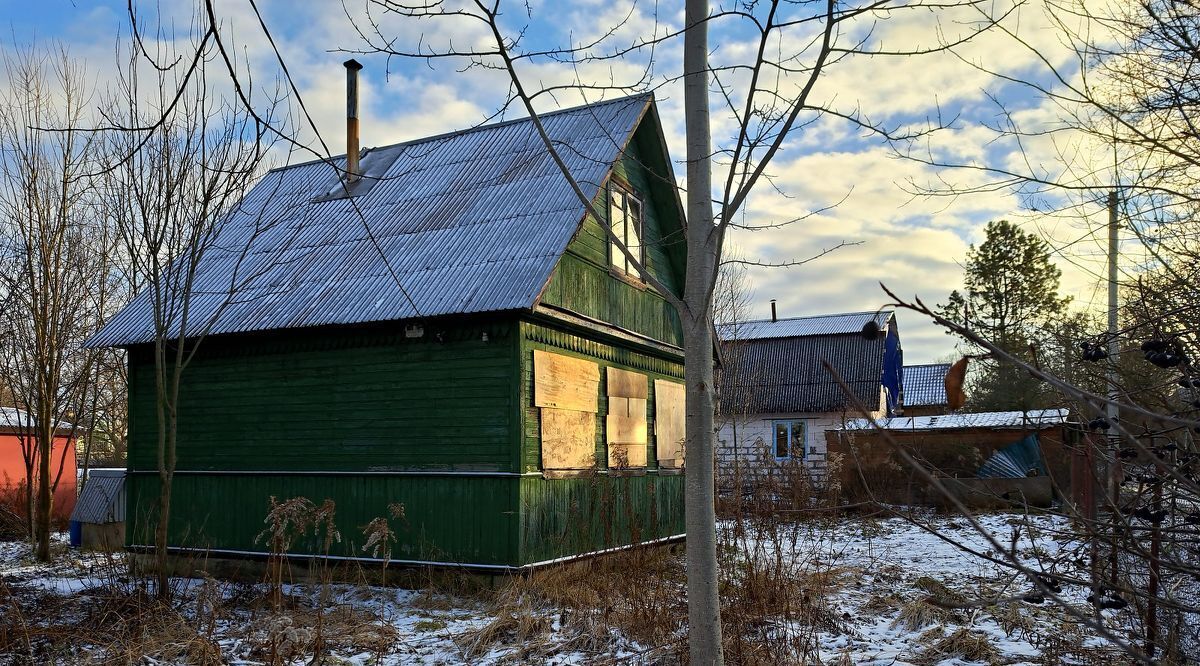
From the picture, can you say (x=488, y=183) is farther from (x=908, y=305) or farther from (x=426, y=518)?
(x=908, y=305)

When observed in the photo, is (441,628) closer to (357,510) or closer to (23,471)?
(357,510)

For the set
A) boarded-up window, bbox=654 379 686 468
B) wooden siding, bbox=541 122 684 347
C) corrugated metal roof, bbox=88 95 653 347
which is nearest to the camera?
corrugated metal roof, bbox=88 95 653 347

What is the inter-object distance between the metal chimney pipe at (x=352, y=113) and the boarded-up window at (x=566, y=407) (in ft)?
17.4

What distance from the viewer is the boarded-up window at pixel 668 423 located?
43.9 ft

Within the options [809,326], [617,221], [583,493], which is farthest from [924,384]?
[583,493]

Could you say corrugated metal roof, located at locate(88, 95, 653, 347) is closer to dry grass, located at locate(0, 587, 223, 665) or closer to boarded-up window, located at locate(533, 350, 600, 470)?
boarded-up window, located at locate(533, 350, 600, 470)

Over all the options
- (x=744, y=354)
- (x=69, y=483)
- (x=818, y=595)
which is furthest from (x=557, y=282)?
(x=744, y=354)

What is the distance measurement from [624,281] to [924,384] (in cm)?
2934

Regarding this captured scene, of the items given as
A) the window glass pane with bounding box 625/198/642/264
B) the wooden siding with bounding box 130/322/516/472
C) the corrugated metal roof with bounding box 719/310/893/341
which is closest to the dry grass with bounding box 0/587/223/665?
the wooden siding with bounding box 130/322/516/472

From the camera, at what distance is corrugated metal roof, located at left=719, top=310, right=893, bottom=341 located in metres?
29.9

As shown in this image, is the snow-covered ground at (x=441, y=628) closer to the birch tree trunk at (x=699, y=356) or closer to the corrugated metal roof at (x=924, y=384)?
the birch tree trunk at (x=699, y=356)

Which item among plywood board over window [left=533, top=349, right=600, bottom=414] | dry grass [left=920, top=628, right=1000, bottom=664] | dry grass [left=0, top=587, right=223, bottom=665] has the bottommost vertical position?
dry grass [left=920, top=628, right=1000, bottom=664]

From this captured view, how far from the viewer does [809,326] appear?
31438 millimetres

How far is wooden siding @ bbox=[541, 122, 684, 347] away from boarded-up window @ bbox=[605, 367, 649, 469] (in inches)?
29.0
